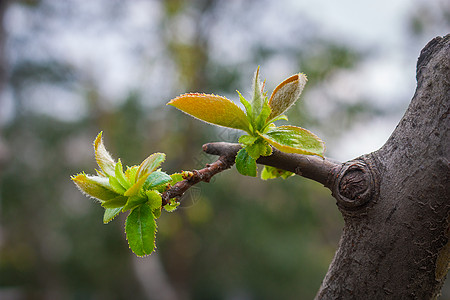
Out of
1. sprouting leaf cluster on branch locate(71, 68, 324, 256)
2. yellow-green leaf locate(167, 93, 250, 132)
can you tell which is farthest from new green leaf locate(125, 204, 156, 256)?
yellow-green leaf locate(167, 93, 250, 132)

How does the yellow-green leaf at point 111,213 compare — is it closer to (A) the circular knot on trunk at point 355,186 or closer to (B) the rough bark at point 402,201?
(B) the rough bark at point 402,201

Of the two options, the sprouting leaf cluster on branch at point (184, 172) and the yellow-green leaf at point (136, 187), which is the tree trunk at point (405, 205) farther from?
the yellow-green leaf at point (136, 187)

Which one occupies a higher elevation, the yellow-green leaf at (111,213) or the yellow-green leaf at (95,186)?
the yellow-green leaf at (95,186)

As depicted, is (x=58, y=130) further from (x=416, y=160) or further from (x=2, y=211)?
(x=416, y=160)

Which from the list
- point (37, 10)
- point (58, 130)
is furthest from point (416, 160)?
point (58, 130)

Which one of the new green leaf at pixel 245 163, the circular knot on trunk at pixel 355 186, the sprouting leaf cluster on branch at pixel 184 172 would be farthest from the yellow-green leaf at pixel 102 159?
the circular knot on trunk at pixel 355 186

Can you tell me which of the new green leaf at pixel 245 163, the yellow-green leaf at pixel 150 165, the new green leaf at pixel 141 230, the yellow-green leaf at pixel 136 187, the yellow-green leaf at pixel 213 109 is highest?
the yellow-green leaf at pixel 213 109

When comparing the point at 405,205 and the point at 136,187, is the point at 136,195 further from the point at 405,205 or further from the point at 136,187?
the point at 405,205

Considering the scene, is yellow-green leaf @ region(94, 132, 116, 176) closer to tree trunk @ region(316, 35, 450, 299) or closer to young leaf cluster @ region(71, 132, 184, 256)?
young leaf cluster @ region(71, 132, 184, 256)
